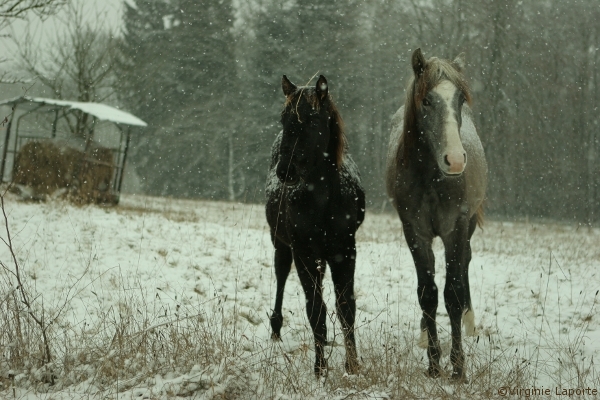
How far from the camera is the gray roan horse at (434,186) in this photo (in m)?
4.23

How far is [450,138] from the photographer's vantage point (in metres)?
4.06

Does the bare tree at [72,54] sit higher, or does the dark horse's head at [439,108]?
the bare tree at [72,54]

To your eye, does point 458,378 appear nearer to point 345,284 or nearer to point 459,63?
point 345,284

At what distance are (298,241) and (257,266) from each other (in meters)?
4.10

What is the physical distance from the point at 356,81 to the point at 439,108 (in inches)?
922

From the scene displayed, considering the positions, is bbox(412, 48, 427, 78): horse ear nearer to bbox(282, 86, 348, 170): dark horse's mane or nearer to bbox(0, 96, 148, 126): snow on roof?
bbox(282, 86, 348, 170): dark horse's mane

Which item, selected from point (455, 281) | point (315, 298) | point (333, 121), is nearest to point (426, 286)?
point (455, 281)

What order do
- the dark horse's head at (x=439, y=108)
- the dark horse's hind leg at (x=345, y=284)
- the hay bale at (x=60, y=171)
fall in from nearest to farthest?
1. the dark horse's head at (x=439, y=108)
2. the dark horse's hind leg at (x=345, y=284)
3. the hay bale at (x=60, y=171)

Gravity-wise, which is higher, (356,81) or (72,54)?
(356,81)

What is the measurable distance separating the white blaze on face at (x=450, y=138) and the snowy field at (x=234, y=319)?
1.23m

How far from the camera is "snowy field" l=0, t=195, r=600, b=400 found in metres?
3.46

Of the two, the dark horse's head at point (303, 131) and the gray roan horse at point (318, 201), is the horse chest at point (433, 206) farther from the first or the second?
the dark horse's head at point (303, 131)

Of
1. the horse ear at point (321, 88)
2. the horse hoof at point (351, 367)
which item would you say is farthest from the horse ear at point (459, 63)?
the horse hoof at point (351, 367)

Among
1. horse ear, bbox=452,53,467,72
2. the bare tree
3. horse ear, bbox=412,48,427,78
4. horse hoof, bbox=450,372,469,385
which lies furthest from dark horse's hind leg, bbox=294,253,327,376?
the bare tree
